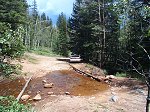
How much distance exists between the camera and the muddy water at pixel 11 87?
18.4 meters

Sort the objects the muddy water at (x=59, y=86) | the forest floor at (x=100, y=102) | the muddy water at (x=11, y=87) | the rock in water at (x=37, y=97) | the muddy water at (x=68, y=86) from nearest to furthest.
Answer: the forest floor at (x=100, y=102) → the rock in water at (x=37, y=97) → the muddy water at (x=11, y=87) → the muddy water at (x=59, y=86) → the muddy water at (x=68, y=86)

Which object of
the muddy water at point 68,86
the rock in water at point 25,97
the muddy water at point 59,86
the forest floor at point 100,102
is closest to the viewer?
the forest floor at point 100,102

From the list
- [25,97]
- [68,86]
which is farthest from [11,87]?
[68,86]

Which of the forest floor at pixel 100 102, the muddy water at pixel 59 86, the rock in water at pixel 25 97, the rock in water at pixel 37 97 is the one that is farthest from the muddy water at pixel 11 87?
the forest floor at pixel 100 102

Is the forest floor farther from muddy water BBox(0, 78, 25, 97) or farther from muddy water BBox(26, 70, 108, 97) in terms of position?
muddy water BBox(0, 78, 25, 97)

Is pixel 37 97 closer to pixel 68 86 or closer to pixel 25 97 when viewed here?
pixel 25 97

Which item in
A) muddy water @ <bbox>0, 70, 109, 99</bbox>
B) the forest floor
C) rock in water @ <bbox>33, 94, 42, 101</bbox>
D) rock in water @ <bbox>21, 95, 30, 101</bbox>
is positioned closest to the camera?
the forest floor

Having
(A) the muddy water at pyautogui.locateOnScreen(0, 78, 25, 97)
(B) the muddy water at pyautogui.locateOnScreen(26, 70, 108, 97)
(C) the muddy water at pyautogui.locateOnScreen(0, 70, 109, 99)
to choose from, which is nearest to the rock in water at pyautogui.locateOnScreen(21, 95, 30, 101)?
(C) the muddy water at pyautogui.locateOnScreen(0, 70, 109, 99)

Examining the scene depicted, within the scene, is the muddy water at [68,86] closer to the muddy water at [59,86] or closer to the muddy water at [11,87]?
the muddy water at [59,86]

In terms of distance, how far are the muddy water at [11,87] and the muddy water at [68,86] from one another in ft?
2.43

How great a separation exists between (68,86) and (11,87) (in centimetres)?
419

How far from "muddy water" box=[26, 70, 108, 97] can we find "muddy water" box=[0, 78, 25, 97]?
0.74 m

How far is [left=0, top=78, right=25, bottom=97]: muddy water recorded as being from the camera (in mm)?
18364

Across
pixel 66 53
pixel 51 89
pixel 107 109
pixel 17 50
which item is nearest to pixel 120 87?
pixel 51 89
